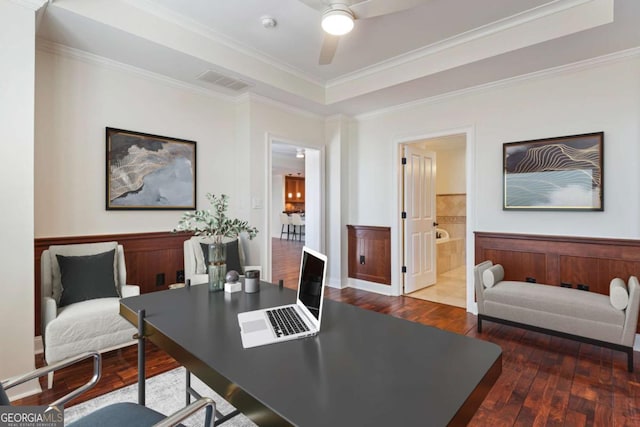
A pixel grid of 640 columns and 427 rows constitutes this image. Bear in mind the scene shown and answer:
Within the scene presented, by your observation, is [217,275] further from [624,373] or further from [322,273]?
[624,373]

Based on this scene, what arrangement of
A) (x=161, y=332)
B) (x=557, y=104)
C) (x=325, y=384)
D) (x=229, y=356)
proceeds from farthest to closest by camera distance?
(x=557, y=104) < (x=161, y=332) < (x=229, y=356) < (x=325, y=384)

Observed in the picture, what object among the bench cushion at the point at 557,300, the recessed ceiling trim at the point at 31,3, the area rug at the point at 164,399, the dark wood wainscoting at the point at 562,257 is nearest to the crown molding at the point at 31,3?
the recessed ceiling trim at the point at 31,3

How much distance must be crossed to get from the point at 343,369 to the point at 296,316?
0.46 meters

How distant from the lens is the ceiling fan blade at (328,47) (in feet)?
7.85

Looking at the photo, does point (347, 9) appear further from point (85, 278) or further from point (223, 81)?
point (85, 278)

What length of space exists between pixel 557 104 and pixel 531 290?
1939 mm

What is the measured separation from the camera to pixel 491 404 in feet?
6.75

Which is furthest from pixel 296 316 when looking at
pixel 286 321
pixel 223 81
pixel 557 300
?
pixel 223 81

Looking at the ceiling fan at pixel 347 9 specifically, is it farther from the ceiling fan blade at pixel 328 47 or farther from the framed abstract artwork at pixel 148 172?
the framed abstract artwork at pixel 148 172

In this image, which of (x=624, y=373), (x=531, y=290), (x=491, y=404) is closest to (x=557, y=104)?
(x=531, y=290)

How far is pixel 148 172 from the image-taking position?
3410mm

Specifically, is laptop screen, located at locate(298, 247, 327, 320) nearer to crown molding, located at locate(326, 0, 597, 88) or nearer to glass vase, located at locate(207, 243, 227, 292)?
glass vase, located at locate(207, 243, 227, 292)

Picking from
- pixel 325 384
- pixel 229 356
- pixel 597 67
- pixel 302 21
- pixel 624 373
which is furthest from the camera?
pixel 597 67

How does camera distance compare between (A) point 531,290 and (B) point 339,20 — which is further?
(A) point 531,290
